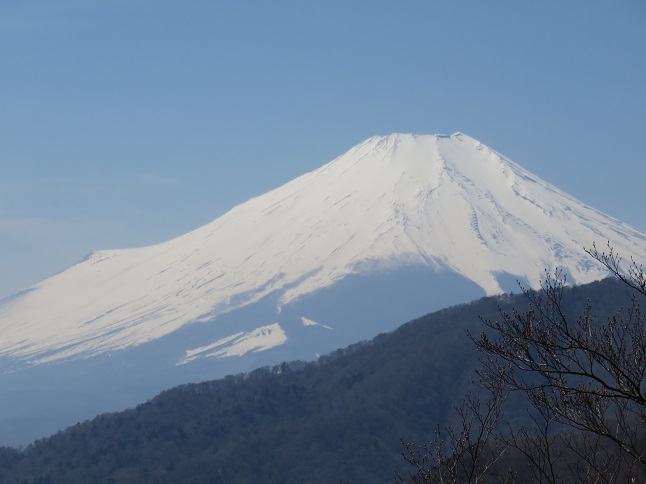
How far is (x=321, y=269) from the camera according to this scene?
160 m

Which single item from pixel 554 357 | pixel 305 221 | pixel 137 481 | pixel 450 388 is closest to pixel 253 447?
pixel 137 481

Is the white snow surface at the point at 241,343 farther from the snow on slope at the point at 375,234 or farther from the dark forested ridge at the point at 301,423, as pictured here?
the dark forested ridge at the point at 301,423

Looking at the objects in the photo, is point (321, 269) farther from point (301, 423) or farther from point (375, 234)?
point (301, 423)

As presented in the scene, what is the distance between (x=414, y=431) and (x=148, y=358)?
365 feet

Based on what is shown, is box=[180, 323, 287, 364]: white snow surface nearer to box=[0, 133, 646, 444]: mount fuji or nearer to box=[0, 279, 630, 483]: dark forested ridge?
box=[0, 133, 646, 444]: mount fuji

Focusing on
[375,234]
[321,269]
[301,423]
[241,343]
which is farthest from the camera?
[241,343]

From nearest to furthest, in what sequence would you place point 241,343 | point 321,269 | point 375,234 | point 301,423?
point 301,423
point 375,234
point 321,269
point 241,343

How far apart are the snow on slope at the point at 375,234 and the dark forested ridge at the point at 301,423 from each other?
75090mm

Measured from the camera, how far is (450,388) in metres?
62.2

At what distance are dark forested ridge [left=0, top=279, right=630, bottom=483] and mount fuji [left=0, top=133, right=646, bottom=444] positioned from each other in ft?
244

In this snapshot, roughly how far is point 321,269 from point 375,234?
12000 millimetres

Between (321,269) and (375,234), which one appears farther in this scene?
(321,269)

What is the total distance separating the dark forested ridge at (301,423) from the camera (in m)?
56.8

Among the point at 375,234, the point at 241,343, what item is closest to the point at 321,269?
the point at 375,234
